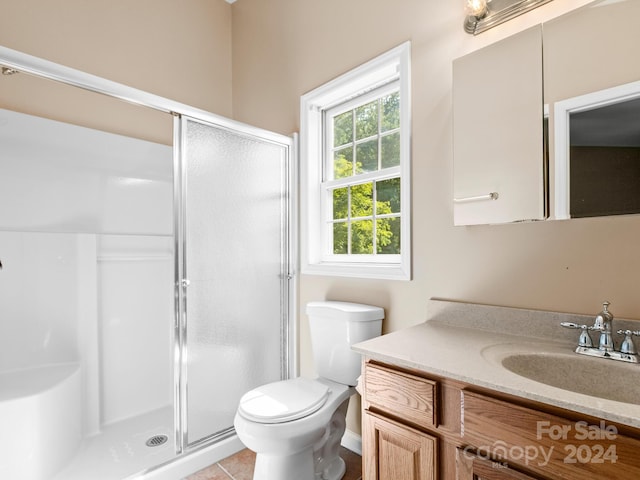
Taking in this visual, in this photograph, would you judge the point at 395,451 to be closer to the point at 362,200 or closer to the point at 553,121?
the point at 553,121

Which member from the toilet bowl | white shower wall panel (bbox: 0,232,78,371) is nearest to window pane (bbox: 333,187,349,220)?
the toilet bowl

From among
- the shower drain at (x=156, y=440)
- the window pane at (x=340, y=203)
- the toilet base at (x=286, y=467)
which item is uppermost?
the window pane at (x=340, y=203)

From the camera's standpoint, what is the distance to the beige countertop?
80 centimetres

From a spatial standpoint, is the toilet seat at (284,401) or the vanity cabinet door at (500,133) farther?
the toilet seat at (284,401)

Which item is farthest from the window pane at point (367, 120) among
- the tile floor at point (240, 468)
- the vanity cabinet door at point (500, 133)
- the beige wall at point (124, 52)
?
the tile floor at point (240, 468)

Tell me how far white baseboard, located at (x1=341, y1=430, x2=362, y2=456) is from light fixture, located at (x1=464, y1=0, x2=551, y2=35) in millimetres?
2076

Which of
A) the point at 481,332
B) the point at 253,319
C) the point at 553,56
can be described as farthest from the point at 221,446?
the point at 553,56

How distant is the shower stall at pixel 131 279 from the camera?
180 cm

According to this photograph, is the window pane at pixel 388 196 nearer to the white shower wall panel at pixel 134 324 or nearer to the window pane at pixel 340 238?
the window pane at pixel 340 238

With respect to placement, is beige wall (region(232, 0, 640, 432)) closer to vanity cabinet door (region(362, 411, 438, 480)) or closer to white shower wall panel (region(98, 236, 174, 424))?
vanity cabinet door (region(362, 411, 438, 480))

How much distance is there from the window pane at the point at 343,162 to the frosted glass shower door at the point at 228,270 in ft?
1.05

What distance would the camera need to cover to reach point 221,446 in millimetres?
1938

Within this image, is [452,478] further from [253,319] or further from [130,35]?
[130,35]

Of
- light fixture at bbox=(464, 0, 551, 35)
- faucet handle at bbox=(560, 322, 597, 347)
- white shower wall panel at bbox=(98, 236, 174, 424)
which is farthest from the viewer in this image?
white shower wall panel at bbox=(98, 236, 174, 424)
